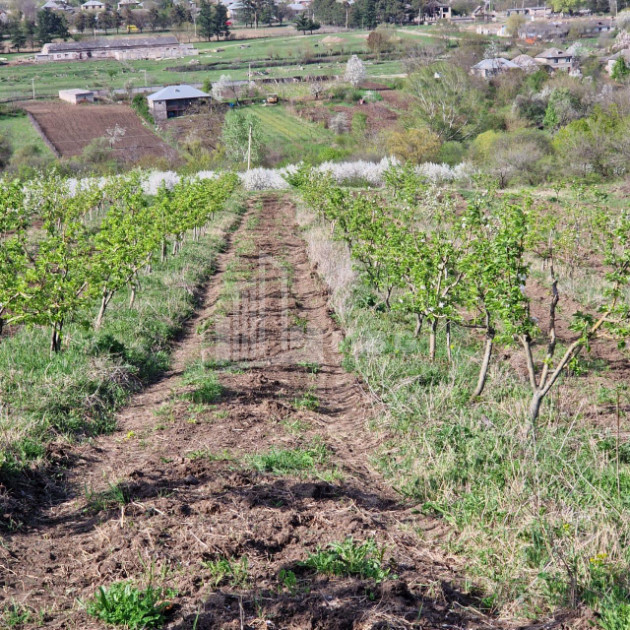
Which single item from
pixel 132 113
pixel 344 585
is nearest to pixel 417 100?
pixel 132 113

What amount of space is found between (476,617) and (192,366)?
5749 mm

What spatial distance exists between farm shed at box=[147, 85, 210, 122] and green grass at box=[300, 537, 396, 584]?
67.6 m

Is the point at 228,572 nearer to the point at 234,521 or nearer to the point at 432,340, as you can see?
the point at 234,521

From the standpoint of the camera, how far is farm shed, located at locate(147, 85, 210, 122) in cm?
6831

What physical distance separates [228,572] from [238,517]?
0.70m

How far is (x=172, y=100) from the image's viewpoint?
69.1 meters

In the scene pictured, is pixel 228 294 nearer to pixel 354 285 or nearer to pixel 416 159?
pixel 354 285

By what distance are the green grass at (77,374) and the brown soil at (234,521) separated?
315 millimetres

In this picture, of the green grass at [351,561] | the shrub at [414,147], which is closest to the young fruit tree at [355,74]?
the shrub at [414,147]

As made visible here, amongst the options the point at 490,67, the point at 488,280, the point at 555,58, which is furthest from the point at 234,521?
the point at 555,58

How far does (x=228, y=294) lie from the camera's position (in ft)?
44.3

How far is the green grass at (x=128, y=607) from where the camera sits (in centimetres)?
389

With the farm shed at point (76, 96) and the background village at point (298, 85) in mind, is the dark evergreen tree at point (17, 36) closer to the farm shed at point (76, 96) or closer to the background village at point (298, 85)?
the background village at point (298, 85)

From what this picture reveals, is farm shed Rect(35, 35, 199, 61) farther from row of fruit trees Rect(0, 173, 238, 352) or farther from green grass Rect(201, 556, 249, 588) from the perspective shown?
green grass Rect(201, 556, 249, 588)
